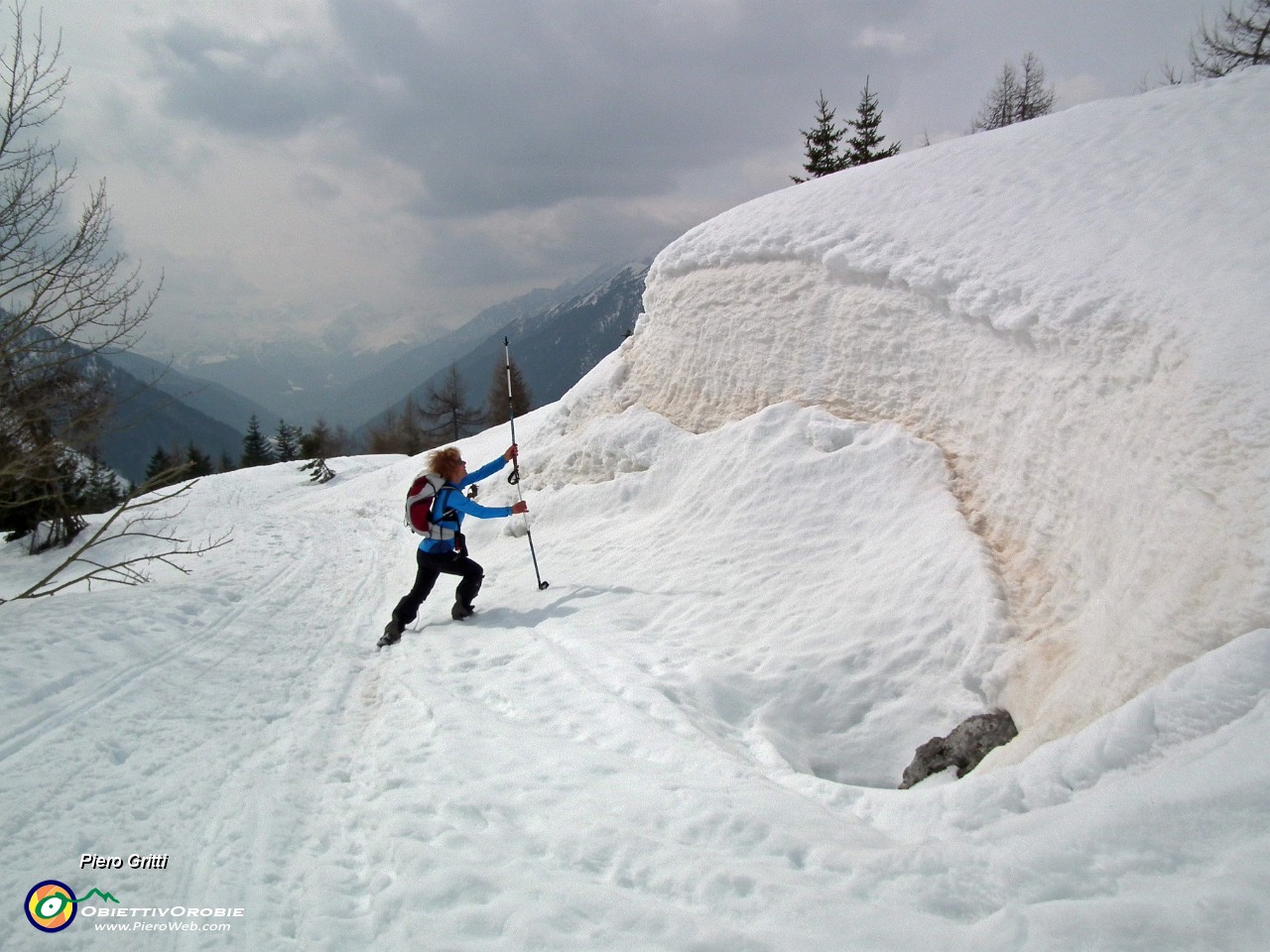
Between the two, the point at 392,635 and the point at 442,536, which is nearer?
the point at 392,635

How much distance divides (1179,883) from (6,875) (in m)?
5.71

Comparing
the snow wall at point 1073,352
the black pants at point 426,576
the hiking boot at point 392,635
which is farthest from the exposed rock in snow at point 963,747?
the hiking boot at point 392,635

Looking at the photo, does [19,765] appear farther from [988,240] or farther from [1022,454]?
[988,240]

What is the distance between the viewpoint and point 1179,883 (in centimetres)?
254

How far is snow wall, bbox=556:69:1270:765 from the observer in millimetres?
4176

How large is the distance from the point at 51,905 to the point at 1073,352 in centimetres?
830

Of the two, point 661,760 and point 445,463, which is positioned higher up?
point 445,463

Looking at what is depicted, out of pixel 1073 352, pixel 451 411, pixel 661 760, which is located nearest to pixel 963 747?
pixel 661 760

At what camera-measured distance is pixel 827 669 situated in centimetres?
562

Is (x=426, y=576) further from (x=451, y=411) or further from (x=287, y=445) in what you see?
(x=287, y=445)

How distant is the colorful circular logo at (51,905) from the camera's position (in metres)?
3.07

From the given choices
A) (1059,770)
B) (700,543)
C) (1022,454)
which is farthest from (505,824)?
(1022,454)

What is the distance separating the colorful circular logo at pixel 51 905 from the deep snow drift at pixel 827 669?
0.05 metres

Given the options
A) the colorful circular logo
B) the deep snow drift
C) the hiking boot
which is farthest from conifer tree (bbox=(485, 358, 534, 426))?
the colorful circular logo
